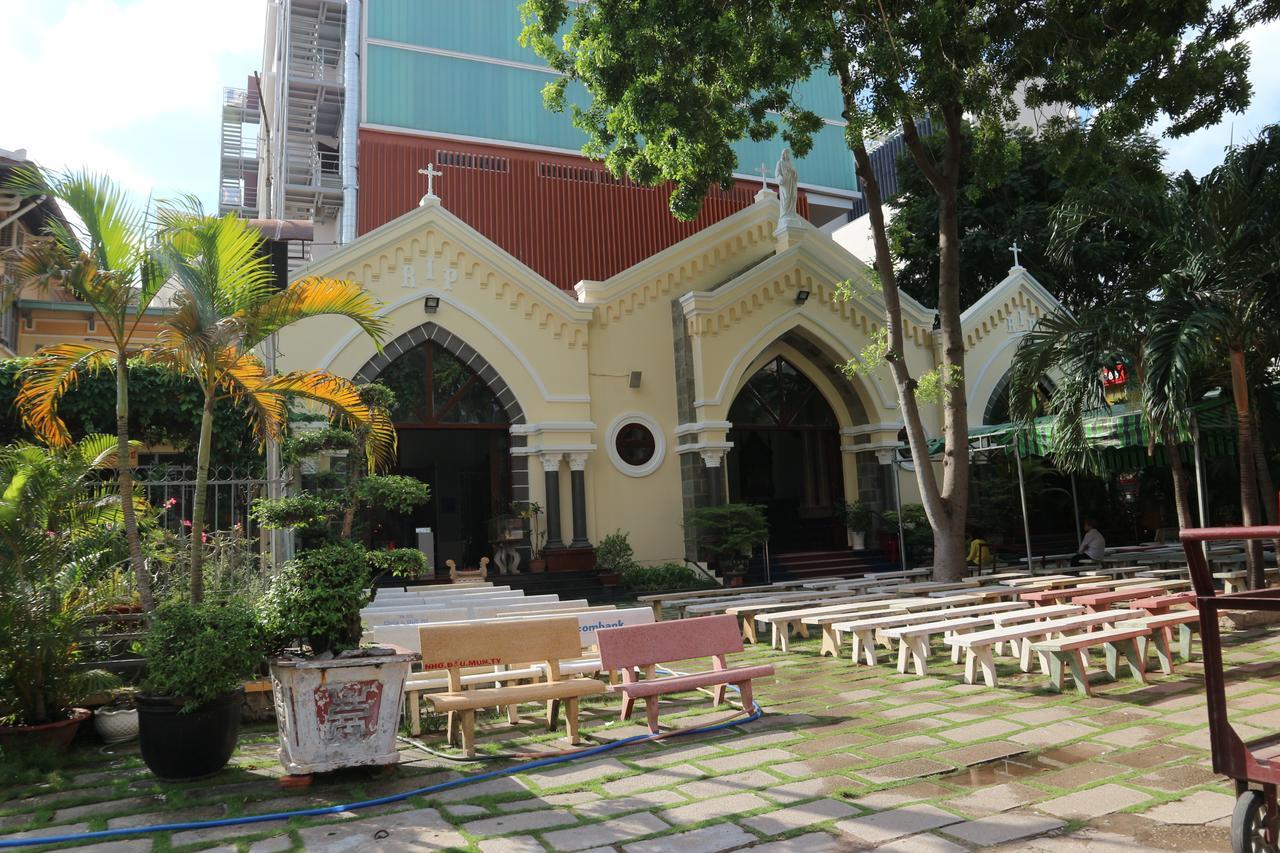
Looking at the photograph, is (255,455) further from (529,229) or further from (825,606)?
(529,229)

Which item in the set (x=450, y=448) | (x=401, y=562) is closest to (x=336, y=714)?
(x=401, y=562)

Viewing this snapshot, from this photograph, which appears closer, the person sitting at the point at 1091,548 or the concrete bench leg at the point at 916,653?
the concrete bench leg at the point at 916,653

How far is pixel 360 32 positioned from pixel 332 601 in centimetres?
2062

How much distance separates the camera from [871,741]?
5.45 meters

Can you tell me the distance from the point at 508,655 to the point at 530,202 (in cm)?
1741

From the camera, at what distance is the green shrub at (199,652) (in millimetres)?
5062

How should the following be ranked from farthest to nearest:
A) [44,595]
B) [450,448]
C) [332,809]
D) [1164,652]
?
→ [450,448], [1164,652], [44,595], [332,809]

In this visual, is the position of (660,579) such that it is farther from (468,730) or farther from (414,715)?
(468,730)

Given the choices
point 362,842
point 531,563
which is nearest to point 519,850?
point 362,842

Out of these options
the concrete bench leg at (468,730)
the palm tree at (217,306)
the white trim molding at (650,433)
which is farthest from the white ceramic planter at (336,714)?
the white trim molding at (650,433)

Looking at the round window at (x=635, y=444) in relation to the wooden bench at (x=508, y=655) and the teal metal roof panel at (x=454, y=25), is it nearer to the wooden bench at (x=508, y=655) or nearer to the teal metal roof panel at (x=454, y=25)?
the wooden bench at (x=508, y=655)

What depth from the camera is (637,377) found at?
16766 millimetres

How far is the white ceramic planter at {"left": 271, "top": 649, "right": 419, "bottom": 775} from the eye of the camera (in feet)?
16.1

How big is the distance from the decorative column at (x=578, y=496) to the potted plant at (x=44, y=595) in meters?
9.32
